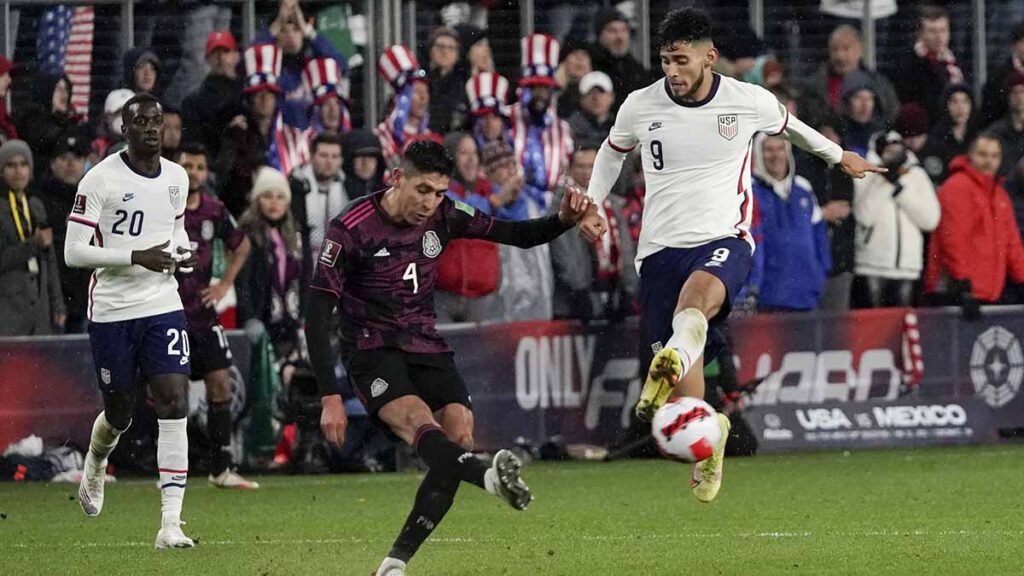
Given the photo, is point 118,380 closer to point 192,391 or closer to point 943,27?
point 192,391

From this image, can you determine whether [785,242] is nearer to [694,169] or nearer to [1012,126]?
[1012,126]

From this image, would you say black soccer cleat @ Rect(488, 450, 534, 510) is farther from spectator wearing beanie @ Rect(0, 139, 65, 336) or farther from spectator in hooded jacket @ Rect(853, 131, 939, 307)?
spectator in hooded jacket @ Rect(853, 131, 939, 307)

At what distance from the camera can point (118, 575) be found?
9.42 metres

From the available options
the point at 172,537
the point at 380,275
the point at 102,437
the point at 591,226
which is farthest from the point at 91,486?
the point at 591,226

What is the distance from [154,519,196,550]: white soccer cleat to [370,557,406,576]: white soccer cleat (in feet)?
7.77

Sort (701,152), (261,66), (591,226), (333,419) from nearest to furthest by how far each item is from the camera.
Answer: (333,419) → (591,226) → (701,152) → (261,66)

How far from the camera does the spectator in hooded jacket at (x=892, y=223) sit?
1692cm

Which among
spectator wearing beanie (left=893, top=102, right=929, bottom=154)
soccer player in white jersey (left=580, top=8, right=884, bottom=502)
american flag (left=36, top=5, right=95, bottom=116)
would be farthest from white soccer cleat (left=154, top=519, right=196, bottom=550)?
spectator wearing beanie (left=893, top=102, right=929, bottom=154)

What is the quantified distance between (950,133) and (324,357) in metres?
10.6

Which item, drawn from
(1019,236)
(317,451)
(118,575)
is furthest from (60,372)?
(1019,236)

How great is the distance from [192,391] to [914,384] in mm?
6124

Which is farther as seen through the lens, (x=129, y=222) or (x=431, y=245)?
(x=129, y=222)

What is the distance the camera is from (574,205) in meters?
9.25

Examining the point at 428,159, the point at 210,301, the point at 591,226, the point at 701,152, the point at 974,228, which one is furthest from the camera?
the point at 974,228
